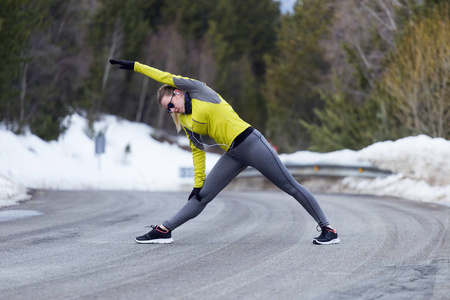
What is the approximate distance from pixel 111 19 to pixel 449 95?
33.9 metres

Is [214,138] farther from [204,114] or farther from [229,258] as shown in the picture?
[229,258]

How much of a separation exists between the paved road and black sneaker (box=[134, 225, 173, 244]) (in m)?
0.11

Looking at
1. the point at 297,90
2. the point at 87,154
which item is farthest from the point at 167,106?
the point at 297,90

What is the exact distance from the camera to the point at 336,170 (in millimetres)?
18734

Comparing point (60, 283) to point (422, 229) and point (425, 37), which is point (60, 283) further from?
point (425, 37)

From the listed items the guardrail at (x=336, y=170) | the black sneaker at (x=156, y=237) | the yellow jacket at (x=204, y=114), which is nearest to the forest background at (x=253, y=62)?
the guardrail at (x=336, y=170)

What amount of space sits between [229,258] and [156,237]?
1272 mm

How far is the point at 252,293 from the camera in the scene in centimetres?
427

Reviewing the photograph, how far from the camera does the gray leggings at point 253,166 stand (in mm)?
6441

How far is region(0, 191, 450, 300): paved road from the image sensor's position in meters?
4.36

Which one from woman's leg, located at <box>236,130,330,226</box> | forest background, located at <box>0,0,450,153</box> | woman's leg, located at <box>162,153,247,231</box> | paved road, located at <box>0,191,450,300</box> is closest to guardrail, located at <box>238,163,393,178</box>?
forest background, located at <box>0,0,450,153</box>

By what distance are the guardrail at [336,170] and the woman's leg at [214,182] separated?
9.96m

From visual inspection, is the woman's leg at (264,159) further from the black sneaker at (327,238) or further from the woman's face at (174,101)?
the woman's face at (174,101)

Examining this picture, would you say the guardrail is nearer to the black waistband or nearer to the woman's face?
the black waistband
